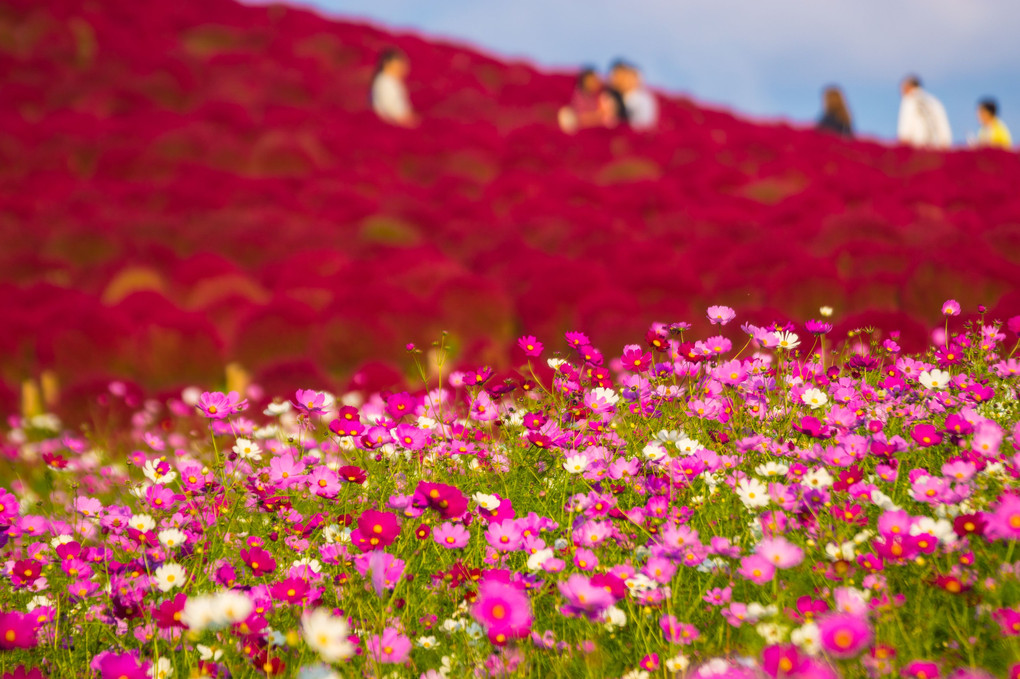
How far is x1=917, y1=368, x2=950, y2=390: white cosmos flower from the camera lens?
68.7 inches

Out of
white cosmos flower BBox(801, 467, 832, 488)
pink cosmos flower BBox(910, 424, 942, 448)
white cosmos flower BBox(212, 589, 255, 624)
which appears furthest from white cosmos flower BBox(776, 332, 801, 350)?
Answer: white cosmos flower BBox(212, 589, 255, 624)

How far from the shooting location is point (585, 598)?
1.13 m

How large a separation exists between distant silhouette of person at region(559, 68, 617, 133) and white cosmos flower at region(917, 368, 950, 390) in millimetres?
5717

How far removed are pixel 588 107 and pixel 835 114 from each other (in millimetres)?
3321

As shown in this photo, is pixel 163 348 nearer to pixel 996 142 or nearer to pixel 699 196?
pixel 699 196

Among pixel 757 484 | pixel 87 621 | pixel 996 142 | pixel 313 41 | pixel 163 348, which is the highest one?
pixel 996 142

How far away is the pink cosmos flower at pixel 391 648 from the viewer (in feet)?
3.91

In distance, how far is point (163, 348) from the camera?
3271 millimetres

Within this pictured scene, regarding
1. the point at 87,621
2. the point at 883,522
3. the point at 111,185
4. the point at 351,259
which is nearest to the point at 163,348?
the point at 351,259

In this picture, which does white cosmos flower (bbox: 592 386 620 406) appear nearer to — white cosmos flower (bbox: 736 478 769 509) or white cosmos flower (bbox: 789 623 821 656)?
white cosmos flower (bbox: 736 478 769 509)

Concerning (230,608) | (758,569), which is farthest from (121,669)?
(758,569)

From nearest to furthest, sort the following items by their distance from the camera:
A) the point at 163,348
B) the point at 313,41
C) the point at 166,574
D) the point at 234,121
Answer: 1. the point at 166,574
2. the point at 163,348
3. the point at 234,121
4. the point at 313,41

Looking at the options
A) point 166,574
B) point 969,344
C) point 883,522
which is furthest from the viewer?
point 969,344

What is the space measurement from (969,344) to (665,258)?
155 cm
